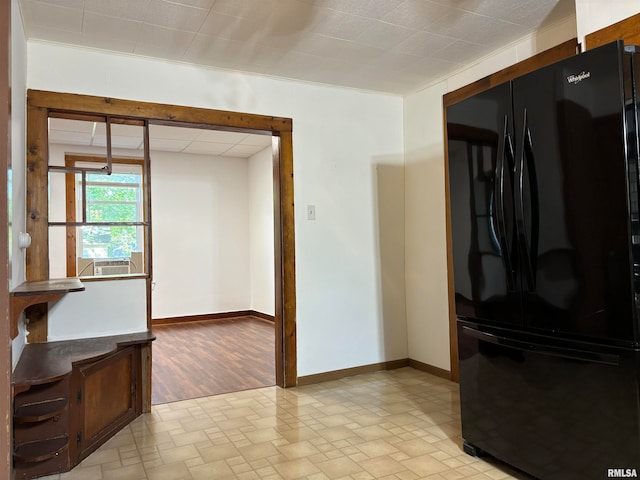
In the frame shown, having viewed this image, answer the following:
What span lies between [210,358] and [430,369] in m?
2.21

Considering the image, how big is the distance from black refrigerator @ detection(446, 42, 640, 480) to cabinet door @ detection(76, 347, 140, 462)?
6.65 ft

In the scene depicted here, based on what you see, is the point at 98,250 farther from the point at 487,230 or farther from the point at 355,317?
the point at 487,230

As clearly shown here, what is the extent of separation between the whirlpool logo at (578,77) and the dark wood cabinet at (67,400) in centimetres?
267

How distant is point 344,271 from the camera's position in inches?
157

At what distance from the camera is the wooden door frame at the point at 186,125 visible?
9.46 feet

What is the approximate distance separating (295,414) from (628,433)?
195 centimetres

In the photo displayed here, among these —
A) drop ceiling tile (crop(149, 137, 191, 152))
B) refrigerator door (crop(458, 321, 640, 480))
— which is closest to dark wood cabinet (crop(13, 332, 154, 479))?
refrigerator door (crop(458, 321, 640, 480))

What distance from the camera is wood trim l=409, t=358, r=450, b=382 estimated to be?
379 cm

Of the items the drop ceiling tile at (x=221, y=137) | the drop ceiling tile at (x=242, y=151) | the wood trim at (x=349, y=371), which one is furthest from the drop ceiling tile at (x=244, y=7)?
the drop ceiling tile at (x=242, y=151)

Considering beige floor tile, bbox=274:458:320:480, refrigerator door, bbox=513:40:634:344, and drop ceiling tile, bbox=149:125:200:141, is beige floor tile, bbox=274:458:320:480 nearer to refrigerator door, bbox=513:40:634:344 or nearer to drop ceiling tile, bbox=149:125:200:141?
refrigerator door, bbox=513:40:634:344

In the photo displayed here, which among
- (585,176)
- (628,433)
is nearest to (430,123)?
(585,176)

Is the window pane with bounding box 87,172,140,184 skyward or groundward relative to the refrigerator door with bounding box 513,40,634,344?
skyward

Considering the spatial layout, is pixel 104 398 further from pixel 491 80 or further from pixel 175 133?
pixel 175 133

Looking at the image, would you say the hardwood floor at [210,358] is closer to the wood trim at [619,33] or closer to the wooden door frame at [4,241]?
the wooden door frame at [4,241]
